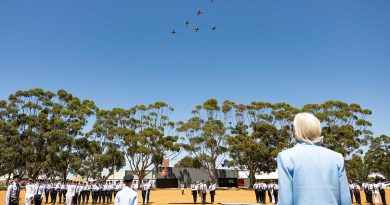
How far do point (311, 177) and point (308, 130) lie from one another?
370 millimetres

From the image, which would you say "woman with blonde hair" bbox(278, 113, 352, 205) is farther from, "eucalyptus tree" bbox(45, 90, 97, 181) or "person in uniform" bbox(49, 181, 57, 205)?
"eucalyptus tree" bbox(45, 90, 97, 181)

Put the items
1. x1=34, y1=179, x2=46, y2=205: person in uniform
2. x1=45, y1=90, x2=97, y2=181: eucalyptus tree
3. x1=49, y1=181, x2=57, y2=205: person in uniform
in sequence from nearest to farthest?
1. x1=34, y1=179, x2=46, y2=205: person in uniform
2. x1=49, y1=181, x2=57, y2=205: person in uniform
3. x1=45, y1=90, x2=97, y2=181: eucalyptus tree

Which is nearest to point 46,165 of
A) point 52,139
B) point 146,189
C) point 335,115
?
point 52,139

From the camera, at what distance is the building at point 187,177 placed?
65500mm

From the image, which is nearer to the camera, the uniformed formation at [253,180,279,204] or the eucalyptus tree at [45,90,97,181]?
the uniformed formation at [253,180,279,204]

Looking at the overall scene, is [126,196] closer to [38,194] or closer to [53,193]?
[38,194]

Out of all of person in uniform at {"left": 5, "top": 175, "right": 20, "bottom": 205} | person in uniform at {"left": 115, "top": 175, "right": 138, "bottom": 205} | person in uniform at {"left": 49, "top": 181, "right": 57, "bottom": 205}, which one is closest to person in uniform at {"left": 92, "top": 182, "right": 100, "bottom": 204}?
person in uniform at {"left": 49, "top": 181, "right": 57, "bottom": 205}

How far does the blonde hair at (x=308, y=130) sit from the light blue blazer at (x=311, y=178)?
9 cm

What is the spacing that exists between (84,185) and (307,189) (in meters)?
28.7

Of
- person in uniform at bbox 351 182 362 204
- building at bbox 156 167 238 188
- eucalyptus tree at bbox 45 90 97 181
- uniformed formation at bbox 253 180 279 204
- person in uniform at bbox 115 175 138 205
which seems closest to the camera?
person in uniform at bbox 115 175 138 205

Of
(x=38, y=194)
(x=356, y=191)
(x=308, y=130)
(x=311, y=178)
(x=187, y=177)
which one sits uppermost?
(x=308, y=130)

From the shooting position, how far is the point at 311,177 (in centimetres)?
237

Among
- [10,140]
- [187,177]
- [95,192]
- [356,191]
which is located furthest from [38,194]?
[187,177]

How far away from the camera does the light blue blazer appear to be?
232 centimetres
